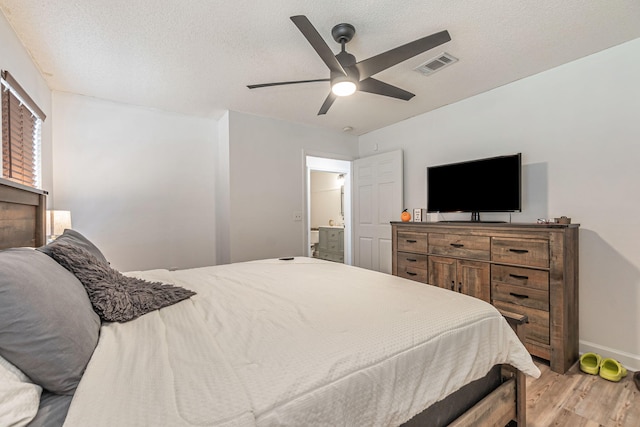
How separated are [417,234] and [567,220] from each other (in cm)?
124

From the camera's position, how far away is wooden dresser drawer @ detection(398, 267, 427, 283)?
299cm

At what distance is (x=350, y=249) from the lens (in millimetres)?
4602

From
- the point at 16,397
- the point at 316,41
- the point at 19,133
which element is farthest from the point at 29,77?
the point at 16,397

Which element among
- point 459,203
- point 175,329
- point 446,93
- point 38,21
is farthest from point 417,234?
point 38,21

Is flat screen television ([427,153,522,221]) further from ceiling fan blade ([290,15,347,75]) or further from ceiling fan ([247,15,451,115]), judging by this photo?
ceiling fan blade ([290,15,347,75])

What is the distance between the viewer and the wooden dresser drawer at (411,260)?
3.00m

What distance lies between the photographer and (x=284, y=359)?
85 cm

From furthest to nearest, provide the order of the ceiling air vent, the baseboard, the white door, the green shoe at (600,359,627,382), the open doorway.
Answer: the open doorway, the white door, the ceiling air vent, the baseboard, the green shoe at (600,359,627,382)

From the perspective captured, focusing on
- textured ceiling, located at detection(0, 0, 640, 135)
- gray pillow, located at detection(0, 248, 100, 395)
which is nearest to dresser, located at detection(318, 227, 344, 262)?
textured ceiling, located at detection(0, 0, 640, 135)

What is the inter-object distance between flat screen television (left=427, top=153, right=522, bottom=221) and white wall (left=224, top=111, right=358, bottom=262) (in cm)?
172

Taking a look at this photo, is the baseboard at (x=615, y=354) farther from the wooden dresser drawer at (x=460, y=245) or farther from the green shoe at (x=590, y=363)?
the wooden dresser drawer at (x=460, y=245)

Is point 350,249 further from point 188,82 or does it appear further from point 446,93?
point 188,82

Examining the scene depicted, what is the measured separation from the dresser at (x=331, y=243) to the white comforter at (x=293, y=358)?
435 centimetres

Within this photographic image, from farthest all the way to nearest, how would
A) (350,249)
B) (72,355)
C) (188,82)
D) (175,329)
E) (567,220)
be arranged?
(350,249)
(188,82)
(567,220)
(175,329)
(72,355)
